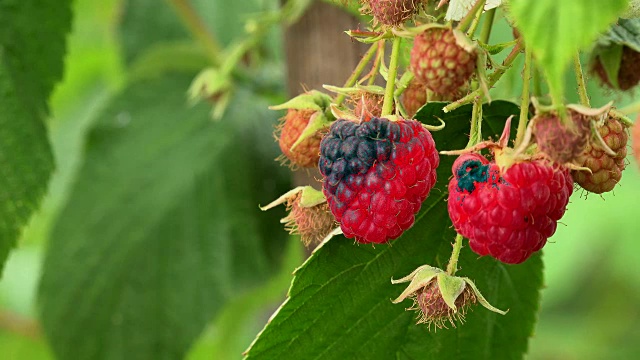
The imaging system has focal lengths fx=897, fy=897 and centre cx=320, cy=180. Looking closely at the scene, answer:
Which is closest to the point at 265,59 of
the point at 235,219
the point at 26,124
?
the point at 235,219

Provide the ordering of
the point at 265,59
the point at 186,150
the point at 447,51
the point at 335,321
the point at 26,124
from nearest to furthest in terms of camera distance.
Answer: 1. the point at 447,51
2. the point at 335,321
3. the point at 26,124
4. the point at 186,150
5. the point at 265,59

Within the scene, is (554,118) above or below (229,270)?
above

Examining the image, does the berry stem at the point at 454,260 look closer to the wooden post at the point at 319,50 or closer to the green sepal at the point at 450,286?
the green sepal at the point at 450,286

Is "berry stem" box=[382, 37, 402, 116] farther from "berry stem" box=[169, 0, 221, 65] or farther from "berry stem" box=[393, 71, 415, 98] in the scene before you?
"berry stem" box=[169, 0, 221, 65]

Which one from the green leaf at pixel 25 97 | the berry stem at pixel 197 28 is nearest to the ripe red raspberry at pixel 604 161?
the green leaf at pixel 25 97

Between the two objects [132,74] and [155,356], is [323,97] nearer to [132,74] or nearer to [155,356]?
[155,356]

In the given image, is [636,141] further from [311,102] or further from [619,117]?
[311,102]

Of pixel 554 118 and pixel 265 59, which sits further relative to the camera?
pixel 265 59
